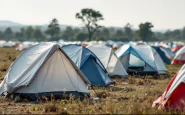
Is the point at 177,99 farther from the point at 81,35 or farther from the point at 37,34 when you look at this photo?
the point at 37,34

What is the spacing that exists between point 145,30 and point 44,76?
102646mm

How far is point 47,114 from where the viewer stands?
920 cm

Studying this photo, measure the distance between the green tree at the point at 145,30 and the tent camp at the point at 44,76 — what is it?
96304mm

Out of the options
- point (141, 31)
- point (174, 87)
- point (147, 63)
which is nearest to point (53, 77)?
point (174, 87)

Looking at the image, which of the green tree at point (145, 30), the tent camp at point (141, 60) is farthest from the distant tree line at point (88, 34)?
the tent camp at point (141, 60)

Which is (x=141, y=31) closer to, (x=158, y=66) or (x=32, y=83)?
(x=158, y=66)

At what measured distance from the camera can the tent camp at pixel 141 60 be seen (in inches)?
823

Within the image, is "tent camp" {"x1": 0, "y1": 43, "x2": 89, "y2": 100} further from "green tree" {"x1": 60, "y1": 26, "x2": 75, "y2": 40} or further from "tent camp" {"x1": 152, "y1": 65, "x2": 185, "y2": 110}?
"green tree" {"x1": 60, "y1": 26, "x2": 75, "y2": 40}

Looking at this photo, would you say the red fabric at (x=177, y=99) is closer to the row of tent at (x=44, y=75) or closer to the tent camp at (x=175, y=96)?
the tent camp at (x=175, y=96)

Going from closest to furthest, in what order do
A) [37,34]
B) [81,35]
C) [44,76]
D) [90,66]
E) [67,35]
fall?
[44,76]
[90,66]
[81,35]
[37,34]
[67,35]

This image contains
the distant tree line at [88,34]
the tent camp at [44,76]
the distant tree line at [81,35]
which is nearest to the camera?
the tent camp at [44,76]

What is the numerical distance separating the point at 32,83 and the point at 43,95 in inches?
18.6

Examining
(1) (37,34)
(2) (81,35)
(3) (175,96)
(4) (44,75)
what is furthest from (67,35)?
(3) (175,96)

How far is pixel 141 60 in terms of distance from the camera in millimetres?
22609
